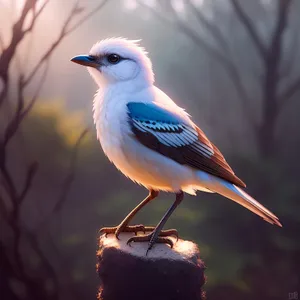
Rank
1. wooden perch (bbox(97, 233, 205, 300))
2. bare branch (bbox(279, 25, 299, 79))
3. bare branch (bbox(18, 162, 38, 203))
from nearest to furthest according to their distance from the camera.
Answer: wooden perch (bbox(97, 233, 205, 300)) < bare branch (bbox(18, 162, 38, 203)) < bare branch (bbox(279, 25, 299, 79))

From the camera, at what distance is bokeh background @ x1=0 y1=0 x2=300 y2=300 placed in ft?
6.51

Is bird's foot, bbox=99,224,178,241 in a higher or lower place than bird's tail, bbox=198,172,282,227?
lower

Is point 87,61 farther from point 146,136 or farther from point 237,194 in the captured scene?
point 237,194

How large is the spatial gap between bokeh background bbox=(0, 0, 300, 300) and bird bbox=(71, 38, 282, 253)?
2.47 ft

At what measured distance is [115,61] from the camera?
125cm

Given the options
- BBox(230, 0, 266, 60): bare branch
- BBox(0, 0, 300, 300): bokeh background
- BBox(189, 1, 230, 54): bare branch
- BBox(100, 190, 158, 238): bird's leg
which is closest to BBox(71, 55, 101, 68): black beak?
BBox(100, 190, 158, 238): bird's leg

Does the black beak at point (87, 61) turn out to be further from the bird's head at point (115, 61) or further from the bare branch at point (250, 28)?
the bare branch at point (250, 28)

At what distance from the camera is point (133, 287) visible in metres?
1.14

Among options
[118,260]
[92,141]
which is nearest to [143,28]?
[92,141]

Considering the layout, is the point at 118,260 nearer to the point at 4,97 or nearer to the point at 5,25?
the point at 4,97

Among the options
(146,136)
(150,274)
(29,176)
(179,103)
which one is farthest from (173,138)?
(29,176)

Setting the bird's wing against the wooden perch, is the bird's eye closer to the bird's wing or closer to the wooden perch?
the bird's wing

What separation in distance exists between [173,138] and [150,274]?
37 cm

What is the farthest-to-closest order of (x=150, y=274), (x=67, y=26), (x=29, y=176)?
(x=29, y=176) → (x=67, y=26) → (x=150, y=274)
